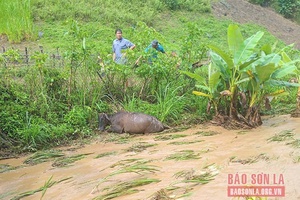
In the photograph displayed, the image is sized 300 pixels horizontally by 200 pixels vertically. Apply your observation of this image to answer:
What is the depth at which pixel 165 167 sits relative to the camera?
12.3ft

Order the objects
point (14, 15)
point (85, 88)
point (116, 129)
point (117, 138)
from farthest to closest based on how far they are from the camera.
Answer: point (14, 15), point (85, 88), point (116, 129), point (117, 138)

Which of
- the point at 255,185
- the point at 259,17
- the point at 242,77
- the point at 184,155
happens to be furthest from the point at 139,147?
the point at 259,17

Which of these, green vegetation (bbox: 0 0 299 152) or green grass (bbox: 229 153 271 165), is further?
green vegetation (bbox: 0 0 299 152)

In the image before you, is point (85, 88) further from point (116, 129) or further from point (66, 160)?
point (66, 160)

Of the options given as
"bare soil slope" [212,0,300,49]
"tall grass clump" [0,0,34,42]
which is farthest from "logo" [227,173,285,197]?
"bare soil slope" [212,0,300,49]

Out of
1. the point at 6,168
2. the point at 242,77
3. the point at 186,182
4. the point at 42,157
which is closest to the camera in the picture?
the point at 186,182

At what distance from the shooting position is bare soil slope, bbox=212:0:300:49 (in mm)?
21019

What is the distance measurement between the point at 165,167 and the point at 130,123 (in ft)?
7.40

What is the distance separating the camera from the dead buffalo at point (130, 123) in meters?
5.91

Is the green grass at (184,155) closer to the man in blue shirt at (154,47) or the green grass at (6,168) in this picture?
the green grass at (6,168)

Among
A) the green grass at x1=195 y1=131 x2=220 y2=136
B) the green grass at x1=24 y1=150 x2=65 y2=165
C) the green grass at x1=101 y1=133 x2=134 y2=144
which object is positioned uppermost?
the green grass at x1=195 y1=131 x2=220 y2=136

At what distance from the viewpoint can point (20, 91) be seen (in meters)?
6.07

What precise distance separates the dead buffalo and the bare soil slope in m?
15.8

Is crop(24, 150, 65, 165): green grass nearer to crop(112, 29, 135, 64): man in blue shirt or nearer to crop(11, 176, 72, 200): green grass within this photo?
crop(11, 176, 72, 200): green grass
